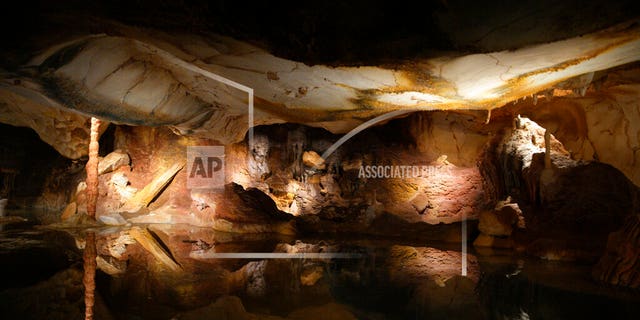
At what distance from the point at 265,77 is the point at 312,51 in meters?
1.13

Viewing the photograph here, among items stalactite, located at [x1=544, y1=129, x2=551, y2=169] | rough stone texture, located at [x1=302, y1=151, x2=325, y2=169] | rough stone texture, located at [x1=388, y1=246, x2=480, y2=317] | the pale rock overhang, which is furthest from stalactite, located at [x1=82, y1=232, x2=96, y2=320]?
stalactite, located at [x1=544, y1=129, x2=551, y2=169]

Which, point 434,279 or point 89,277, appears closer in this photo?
point 89,277

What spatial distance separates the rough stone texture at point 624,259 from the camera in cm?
406

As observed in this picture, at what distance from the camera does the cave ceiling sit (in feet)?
8.64

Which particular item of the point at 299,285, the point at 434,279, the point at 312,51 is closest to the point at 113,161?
the point at 299,285

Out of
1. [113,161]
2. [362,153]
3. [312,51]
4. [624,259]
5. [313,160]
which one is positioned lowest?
[624,259]

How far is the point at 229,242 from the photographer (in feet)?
22.5

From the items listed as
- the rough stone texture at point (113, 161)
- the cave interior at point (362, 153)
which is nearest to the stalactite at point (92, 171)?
the cave interior at point (362, 153)

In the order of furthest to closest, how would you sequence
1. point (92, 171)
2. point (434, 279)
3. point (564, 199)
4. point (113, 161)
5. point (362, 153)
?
point (113, 161) < point (362, 153) < point (92, 171) < point (564, 199) < point (434, 279)

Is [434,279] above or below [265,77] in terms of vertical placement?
below

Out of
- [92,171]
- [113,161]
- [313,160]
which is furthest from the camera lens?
[113,161]

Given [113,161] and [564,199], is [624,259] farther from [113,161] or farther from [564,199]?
[113,161]

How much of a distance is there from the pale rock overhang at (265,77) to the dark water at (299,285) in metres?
1.99

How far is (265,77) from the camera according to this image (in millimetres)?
4180
